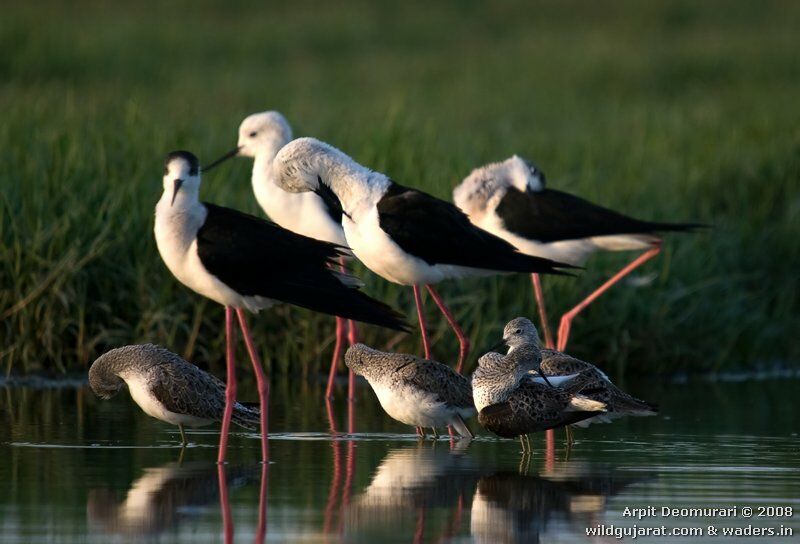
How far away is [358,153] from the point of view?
12703 mm

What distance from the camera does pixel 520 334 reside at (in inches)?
312

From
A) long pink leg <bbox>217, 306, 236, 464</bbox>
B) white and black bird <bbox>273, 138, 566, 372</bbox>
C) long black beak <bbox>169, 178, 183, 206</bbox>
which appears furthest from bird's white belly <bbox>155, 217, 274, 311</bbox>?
white and black bird <bbox>273, 138, 566, 372</bbox>

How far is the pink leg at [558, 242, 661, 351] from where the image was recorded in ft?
33.9

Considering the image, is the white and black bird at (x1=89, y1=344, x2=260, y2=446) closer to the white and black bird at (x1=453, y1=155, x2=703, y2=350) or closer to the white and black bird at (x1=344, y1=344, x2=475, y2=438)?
the white and black bird at (x1=344, y1=344, x2=475, y2=438)

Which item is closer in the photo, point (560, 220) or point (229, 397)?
point (229, 397)

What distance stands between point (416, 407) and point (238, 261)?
107 cm

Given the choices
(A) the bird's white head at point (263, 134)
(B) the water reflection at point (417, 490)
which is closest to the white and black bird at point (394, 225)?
(B) the water reflection at point (417, 490)

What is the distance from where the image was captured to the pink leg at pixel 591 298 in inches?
406

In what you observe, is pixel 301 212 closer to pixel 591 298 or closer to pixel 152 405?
pixel 591 298

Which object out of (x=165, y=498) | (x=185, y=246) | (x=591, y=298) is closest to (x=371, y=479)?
(x=165, y=498)

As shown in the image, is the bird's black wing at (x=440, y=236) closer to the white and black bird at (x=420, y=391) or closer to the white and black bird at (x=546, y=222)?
the white and black bird at (x=420, y=391)

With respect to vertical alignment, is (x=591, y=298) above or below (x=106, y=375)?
above

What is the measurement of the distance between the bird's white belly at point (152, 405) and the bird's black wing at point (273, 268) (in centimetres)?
63

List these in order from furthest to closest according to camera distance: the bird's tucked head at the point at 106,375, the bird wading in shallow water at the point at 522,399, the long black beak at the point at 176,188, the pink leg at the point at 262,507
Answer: the bird's tucked head at the point at 106,375, the long black beak at the point at 176,188, the bird wading in shallow water at the point at 522,399, the pink leg at the point at 262,507
